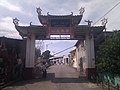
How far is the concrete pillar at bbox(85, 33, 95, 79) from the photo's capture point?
24.0 metres

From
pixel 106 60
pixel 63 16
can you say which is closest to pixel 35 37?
pixel 63 16

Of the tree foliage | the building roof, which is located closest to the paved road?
the tree foliage

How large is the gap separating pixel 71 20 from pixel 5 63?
32.0ft

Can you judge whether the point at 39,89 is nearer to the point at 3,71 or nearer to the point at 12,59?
the point at 3,71

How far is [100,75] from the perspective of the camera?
72.0 ft

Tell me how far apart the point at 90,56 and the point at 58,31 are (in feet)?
16.6

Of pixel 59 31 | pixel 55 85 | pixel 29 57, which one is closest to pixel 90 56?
pixel 59 31

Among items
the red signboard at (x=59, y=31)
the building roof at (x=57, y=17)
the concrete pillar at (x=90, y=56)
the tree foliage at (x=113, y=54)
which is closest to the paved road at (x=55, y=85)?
the concrete pillar at (x=90, y=56)

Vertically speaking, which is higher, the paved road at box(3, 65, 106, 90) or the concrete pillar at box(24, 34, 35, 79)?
the concrete pillar at box(24, 34, 35, 79)

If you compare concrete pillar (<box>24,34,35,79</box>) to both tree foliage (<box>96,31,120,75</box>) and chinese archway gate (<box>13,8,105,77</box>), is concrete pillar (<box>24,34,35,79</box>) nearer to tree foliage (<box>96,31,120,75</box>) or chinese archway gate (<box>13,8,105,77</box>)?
chinese archway gate (<box>13,8,105,77</box>)

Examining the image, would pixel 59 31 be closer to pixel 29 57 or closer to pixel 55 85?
pixel 29 57

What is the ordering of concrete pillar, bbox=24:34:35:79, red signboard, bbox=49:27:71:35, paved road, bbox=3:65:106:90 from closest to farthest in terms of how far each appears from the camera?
1. paved road, bbox=3:65:106:90
2. concrete pillar, bbox=24:34:35:79
3. red signboard, bbox=49:27:71:35

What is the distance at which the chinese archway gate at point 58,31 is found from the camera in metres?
24.4

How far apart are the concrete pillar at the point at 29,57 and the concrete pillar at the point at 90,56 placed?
684 centimetres
